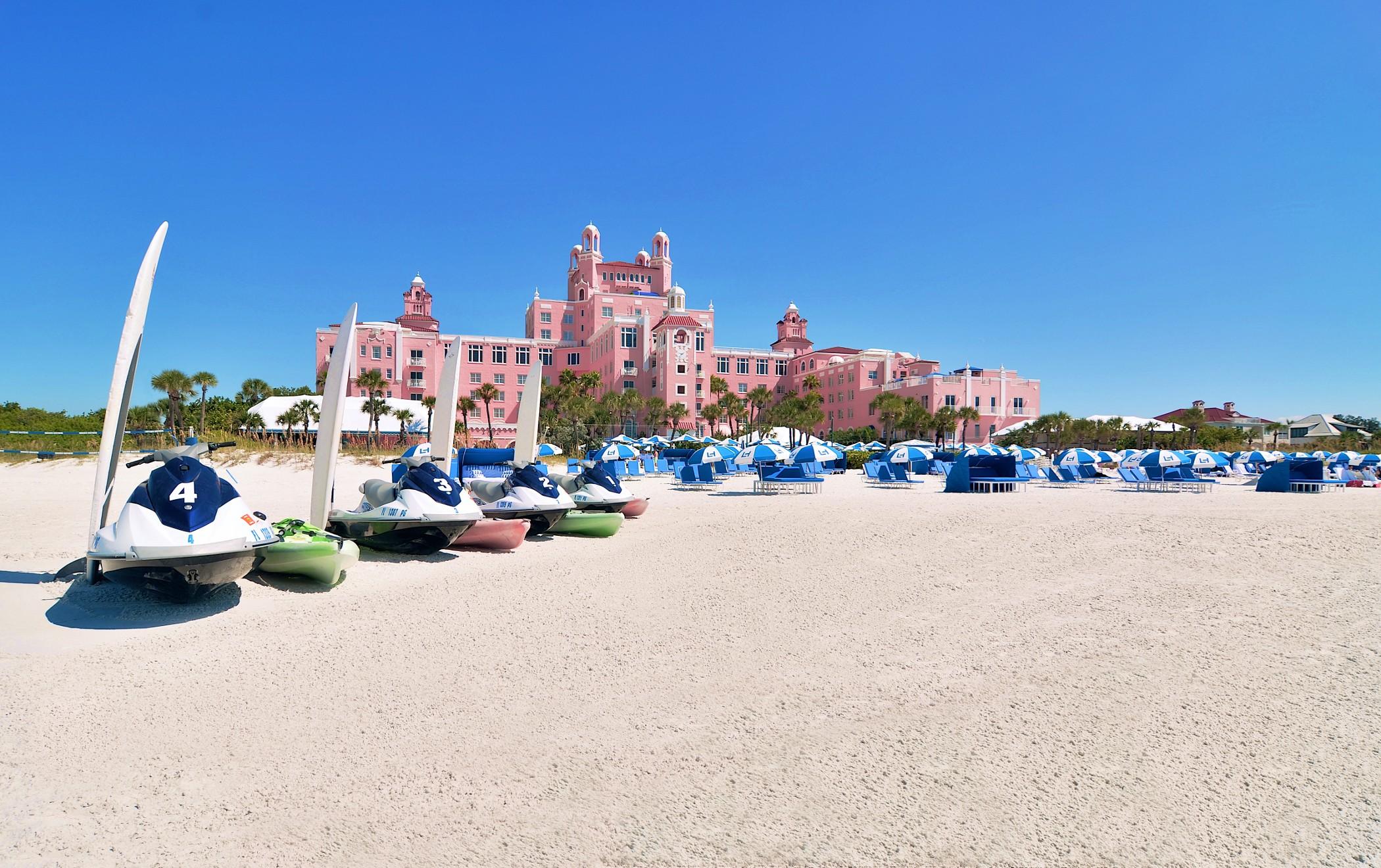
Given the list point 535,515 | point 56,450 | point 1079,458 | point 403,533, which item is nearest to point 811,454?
point 1079,458

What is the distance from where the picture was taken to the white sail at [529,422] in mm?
16656

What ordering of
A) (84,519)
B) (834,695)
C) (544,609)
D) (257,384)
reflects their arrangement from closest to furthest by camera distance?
(834,695) → (544,609) → (84,519) → (257,384)

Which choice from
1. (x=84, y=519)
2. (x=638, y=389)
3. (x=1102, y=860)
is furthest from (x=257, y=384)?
(x=1102, y=860)

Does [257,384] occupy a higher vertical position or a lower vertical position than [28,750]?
higher

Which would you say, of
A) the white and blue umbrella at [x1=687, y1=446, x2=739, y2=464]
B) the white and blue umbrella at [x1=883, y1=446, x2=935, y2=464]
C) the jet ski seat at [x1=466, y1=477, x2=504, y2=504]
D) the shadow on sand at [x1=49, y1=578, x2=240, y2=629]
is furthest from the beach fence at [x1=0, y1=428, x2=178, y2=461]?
the white and blue umbrella at [x1=883, y1=446, x2=935, y2=464]

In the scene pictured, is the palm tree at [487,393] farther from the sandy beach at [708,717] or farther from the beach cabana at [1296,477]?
the sandy beach at [708,717]

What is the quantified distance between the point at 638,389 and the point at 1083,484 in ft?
148

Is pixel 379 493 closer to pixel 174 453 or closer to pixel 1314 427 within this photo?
pixel 174 453

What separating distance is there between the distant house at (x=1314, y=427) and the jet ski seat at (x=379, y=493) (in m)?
98.0

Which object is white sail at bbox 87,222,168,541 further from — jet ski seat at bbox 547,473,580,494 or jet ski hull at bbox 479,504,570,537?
jet ski seat at bbox 547,473,580,494

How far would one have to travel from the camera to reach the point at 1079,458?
31844 mm

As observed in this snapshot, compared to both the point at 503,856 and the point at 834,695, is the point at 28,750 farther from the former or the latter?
the point at 834,695

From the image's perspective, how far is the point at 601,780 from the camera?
13.2 ft

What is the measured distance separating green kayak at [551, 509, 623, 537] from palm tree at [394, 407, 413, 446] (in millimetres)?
41684
